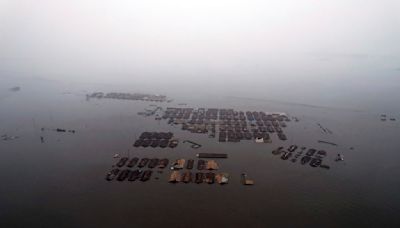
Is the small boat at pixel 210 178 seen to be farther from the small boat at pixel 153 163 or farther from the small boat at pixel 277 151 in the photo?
the small boat at pixel 277 151

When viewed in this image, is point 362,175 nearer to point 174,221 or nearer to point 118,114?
point 174,221

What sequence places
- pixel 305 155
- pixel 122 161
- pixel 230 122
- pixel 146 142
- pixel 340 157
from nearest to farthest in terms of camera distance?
pixel 122 161
pixel 340 157
pixel 305 155
pixel 146 142
pixel 230 122

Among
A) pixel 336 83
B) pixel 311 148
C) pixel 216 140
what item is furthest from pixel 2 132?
pixel 336 83

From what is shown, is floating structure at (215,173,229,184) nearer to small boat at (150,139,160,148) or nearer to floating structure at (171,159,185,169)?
floating structure at (171,159,185,169)

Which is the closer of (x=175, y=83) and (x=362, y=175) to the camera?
(x=362, y=175)

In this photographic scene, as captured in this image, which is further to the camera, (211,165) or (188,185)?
(211,165)

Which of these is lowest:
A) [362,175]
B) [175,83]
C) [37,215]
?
[37,215]

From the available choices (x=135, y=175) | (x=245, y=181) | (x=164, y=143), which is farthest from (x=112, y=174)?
(x=245, y=181)

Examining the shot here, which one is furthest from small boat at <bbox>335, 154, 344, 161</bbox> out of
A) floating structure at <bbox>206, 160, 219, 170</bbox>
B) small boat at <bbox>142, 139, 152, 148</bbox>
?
small boat at <bbox>142, 139, 152, 148</bbox>

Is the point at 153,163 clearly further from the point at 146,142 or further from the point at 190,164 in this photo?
the point at 146,142
